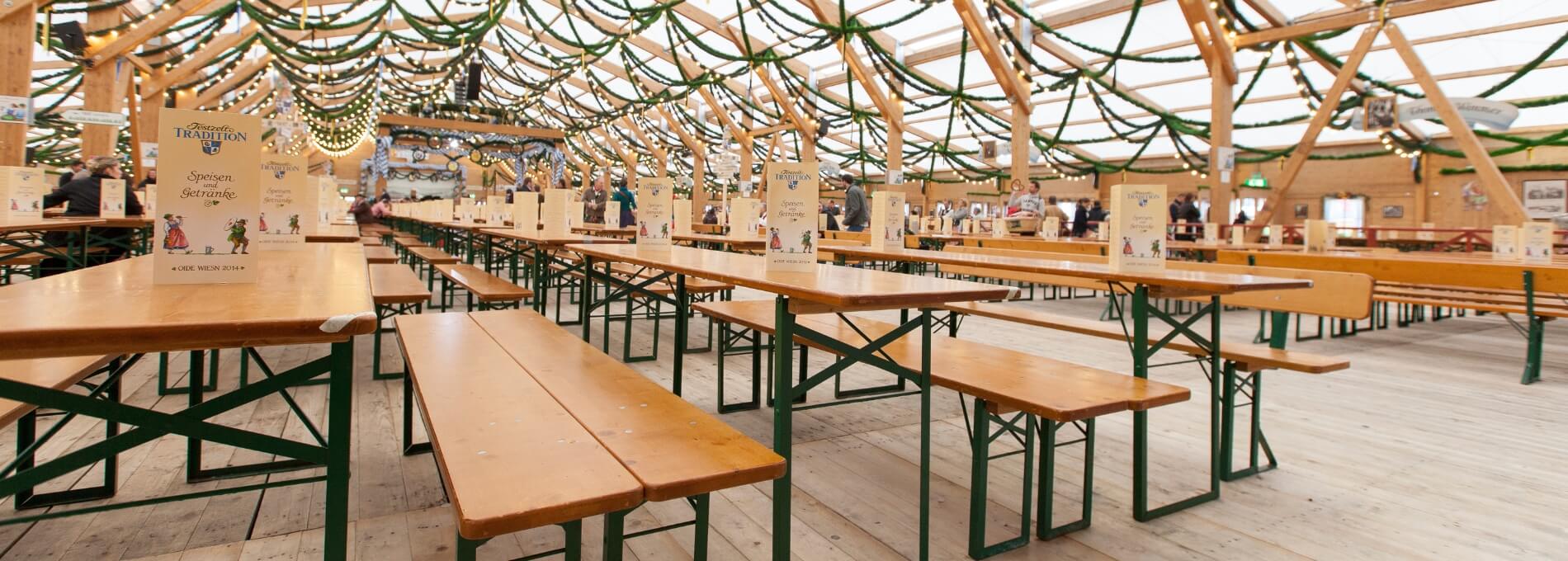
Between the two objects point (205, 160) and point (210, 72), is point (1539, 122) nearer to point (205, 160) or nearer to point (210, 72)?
point (205, 160)

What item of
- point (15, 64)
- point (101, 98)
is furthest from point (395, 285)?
point (101, 98)

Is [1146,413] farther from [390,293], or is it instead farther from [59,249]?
[59,249]

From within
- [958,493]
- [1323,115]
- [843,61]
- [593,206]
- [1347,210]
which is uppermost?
[843,61]

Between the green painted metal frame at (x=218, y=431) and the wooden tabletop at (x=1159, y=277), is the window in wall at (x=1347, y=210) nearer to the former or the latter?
the wooden tabletop at (x=1159, y=277)

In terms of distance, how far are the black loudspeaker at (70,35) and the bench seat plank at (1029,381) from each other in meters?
8.56

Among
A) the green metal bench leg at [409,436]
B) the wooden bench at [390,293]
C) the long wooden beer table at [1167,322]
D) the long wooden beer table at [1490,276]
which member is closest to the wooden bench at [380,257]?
the wooden bench at [390,293]

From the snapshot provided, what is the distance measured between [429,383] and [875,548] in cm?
110

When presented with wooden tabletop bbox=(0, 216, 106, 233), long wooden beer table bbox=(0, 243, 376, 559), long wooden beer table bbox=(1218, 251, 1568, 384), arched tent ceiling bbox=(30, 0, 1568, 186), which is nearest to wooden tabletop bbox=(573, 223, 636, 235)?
wooden tabletop bbox=(0, 216, 106, 233)

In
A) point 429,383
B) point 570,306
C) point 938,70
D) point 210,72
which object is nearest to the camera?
point 429,383

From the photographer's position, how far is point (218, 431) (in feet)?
3.51

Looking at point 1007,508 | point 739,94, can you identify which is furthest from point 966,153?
point 1007,508

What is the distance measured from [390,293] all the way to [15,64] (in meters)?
6.26

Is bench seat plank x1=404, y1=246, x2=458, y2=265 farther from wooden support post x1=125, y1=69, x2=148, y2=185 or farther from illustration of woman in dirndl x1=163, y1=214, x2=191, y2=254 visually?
wooden support post x1=125, y1=69, x2=148, y2=185

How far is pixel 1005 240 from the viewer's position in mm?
6488
